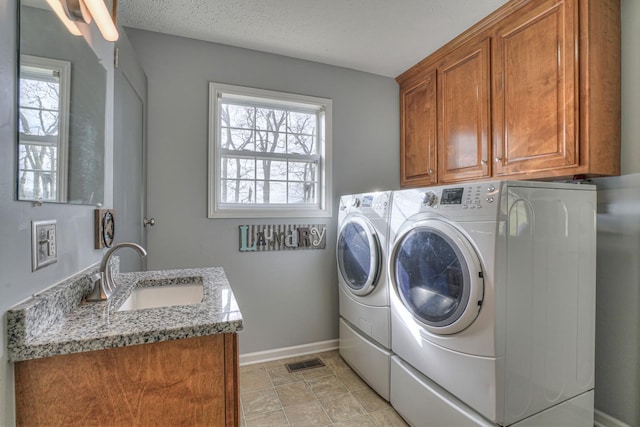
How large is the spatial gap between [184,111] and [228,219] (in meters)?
0.85

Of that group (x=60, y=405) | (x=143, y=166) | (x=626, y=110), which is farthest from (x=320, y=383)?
(x=626, y=110)

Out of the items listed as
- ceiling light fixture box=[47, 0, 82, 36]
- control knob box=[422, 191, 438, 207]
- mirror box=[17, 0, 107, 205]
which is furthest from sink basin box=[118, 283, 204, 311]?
control knob box=[422, 191, 438, 207]

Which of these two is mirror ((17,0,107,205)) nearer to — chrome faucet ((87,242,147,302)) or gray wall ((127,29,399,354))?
chrome faucet ((87,242,147,302))

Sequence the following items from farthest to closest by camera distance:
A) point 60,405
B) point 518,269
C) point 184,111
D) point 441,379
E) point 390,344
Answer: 1. point 184,111
2. point 390,344
3. point 441,379
4. point 518,269
5. point 60,405

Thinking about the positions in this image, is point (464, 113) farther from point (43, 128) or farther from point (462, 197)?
point (43, 128)

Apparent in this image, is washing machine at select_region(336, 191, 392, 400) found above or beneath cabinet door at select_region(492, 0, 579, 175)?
beneath

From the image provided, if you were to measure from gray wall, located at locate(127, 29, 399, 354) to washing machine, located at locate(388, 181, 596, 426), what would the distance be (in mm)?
1067

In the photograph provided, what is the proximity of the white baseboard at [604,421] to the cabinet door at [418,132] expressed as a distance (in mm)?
1674

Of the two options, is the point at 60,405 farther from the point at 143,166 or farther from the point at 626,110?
the point at 626,110

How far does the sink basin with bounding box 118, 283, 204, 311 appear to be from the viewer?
134cm

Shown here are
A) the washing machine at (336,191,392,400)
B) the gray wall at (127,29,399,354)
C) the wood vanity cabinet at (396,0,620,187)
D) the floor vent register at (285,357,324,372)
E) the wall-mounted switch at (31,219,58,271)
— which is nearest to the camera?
the wall-mounted switch at (31,219,58,271)

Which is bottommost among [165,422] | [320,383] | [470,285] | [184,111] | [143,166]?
[320,383]

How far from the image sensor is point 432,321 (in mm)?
1478

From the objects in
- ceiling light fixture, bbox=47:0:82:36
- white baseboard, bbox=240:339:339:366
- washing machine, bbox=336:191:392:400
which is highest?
ceiling light fixture, bbox=47:0:82:36
